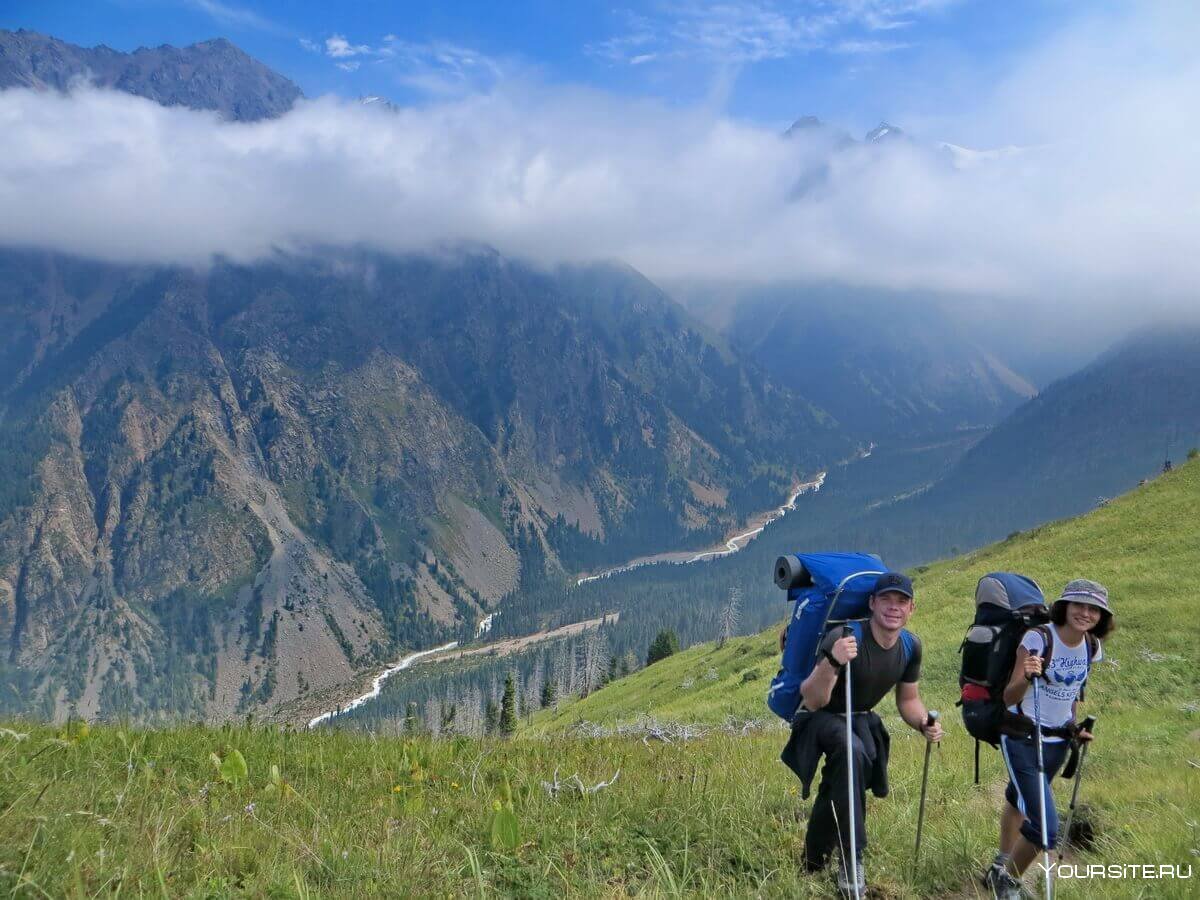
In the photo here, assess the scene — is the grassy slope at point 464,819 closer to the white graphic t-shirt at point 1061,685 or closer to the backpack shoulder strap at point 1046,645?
the white graphic t-shirt at point 1061,685

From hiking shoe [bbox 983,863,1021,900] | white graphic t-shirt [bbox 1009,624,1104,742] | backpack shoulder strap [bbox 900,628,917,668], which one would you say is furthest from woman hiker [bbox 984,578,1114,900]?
backpack shoulder strap [bbox 900,628,917,668]

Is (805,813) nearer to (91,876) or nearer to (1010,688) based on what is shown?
(1010,688)

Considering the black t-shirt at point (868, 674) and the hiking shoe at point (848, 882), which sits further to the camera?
the black t-shirt at point (868, 674)

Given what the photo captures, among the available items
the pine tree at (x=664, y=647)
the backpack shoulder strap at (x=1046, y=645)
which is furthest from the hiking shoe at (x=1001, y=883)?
the pine tree at (x=664, y=647)

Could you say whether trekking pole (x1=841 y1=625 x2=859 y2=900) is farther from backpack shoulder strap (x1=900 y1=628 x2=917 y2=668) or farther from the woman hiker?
the woman hiker

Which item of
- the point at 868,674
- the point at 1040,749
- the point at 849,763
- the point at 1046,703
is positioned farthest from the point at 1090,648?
the point at 849,763

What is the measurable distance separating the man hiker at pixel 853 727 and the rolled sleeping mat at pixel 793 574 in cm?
54

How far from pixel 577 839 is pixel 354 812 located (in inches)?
76.2

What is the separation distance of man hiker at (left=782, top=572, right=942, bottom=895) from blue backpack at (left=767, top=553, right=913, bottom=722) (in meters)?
0.10

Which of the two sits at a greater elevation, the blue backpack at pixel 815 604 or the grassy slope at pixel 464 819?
the blue backpack at pixel 815 604

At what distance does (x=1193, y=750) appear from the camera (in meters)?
11.5

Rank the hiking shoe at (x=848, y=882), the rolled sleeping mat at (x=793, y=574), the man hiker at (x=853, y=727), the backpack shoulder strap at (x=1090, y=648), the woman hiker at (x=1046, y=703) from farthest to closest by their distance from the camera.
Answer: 1. the backpack shoulder strap at (x=1090, y=648)
2. the woman hiker at (x=1046, y=703)
3. the rolled sleeping mat at (x=793, y=574)
4. the man hiker at (x=853, y=727)
5. the hiking shoe at (x=848, y=882)

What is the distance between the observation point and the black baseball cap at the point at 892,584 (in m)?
5.68

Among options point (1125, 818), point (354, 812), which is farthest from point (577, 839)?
point (1125, 818)
